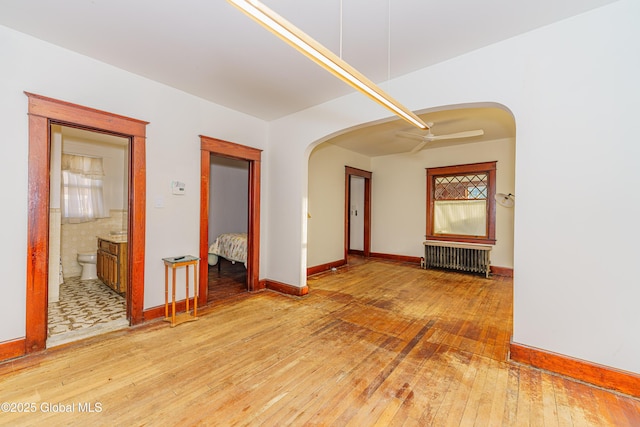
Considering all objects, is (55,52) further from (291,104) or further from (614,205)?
(614,205)

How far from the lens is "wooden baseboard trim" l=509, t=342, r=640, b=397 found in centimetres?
185

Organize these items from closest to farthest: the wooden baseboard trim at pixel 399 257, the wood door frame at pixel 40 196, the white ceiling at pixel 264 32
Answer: the white ceiling at pixel 264 32
the wood door frame at pixel 40 196
the wooden baseboard trim at pixel 399 257

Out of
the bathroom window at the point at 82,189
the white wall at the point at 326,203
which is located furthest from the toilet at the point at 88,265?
the white wall at the point at 326,203

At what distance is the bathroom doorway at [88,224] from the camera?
3389 mm

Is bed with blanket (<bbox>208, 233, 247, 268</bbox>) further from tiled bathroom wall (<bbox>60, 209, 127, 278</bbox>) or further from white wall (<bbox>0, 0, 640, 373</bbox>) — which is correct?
white wall (<bbox>0, 0, 640, 373</bbox>)

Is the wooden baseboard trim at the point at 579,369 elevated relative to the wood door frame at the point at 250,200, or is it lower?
lower

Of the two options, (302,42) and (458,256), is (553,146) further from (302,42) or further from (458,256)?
(458,256)

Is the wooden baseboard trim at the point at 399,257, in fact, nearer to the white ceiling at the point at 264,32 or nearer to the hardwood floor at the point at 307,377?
the hardwood floor at the point at 307,377

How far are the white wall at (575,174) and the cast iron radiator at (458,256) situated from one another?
3.38 m

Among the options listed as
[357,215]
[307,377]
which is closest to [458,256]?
[357,215]

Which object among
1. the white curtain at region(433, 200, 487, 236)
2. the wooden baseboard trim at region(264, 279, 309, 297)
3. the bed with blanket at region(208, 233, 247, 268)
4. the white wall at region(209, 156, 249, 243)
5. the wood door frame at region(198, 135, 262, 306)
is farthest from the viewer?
the white wall at region(209, 156, 249, 243)

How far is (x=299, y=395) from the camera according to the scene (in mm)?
1854

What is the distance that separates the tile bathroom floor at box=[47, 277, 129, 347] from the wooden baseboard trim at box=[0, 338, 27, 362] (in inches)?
7.0

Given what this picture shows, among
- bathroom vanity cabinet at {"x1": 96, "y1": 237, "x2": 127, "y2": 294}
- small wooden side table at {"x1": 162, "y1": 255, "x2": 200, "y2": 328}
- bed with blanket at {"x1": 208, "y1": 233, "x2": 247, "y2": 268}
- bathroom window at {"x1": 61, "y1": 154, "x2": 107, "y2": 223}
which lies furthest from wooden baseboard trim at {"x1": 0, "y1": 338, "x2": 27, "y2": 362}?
bathroom window at {"x1": 61, "y1": 154, "x2": 107, "y2": 223}
